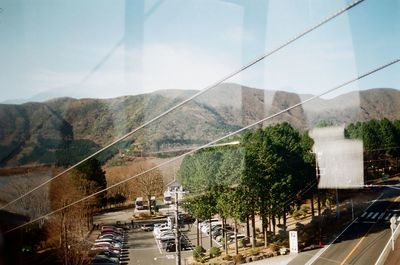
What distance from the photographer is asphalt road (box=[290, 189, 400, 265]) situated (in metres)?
7.33

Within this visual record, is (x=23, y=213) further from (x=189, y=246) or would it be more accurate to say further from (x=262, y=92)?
(x=262, y=92)

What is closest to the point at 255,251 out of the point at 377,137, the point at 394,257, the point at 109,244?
the point at 394,257

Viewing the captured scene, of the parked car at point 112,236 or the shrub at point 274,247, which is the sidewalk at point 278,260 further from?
the parked car at point 112,236

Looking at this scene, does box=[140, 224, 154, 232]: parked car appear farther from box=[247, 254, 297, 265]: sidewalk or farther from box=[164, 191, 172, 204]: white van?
box=[247, 254, 297, 265]: sidewalk

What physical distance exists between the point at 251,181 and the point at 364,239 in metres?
3.33

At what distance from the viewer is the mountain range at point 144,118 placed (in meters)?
17.0

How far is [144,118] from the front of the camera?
34.0 meters

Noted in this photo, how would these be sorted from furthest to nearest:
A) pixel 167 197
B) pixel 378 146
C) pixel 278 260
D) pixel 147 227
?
pixel 378 146 < pixel 167 197 < pixel 147 227 < pixel 278 260

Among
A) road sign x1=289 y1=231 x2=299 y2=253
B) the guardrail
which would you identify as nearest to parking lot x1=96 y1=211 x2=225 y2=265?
road sign x1=289 y1=231 x2=299 y2=253

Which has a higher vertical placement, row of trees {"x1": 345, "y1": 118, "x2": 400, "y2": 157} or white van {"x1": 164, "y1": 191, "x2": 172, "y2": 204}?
row of trees {"x1": 345, "y1": 118, "x2": 400, "y2": 157}

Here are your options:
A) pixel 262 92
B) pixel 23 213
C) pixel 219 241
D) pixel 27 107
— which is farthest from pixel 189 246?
pixel 262 92

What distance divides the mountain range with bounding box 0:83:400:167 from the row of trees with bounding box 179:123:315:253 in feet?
25.0

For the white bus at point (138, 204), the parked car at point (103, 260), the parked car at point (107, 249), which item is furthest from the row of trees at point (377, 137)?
the parked car at point (103, 260)

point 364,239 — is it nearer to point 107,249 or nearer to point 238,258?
point 238,258
